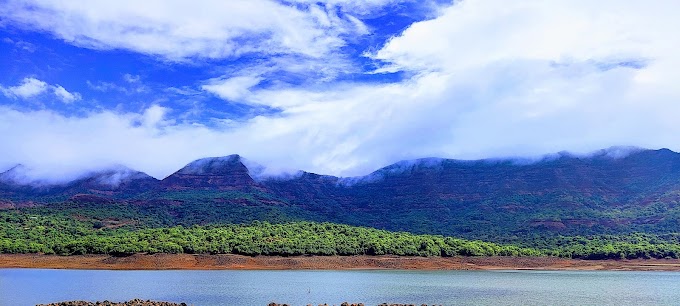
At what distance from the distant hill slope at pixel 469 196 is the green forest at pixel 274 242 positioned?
659 inches

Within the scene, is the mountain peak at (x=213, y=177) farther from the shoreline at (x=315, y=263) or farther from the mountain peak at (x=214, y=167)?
the shoreline at (x=315, y=263)

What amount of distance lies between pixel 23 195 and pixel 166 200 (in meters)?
73.5

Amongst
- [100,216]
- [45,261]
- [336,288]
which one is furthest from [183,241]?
[336,288]

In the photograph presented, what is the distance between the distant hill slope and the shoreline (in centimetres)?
2439

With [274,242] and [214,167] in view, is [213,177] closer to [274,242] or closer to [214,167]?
[214,167]

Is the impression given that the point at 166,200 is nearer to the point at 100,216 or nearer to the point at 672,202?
the point at 100,216

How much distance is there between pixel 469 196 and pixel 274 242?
82333 mm

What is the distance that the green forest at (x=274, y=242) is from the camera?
312 feet

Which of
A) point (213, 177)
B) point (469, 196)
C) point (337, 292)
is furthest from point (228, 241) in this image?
point (213, 177)

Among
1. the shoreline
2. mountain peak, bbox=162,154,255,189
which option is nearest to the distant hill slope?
mountain peak, bbox=162,154,255,189

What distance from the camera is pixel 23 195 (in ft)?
650

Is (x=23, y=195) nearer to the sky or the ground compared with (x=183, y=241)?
nearer to the sky

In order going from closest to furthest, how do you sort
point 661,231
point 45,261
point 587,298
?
point 587,298 < point 45,261 < point 661,231

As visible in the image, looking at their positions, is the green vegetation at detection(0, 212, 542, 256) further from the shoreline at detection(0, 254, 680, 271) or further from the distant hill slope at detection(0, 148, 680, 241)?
the distant hill slope at detection(0, 148, 680, 241)
